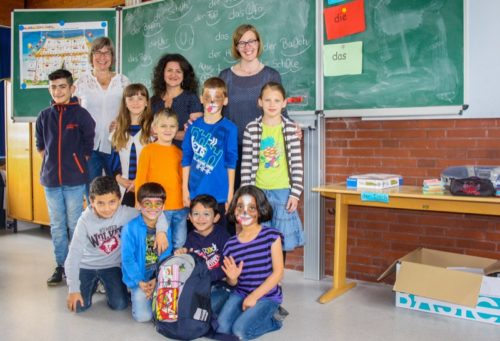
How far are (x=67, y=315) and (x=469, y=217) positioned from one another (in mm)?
2383

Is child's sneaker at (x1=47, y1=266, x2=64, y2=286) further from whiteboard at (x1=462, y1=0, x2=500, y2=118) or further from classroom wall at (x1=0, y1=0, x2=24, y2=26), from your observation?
classroom wall at (x1=0, y1=0, x2=24, y2=26)

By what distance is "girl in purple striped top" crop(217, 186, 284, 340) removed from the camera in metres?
2.48

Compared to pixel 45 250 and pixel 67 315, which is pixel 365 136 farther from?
pixel 45 250

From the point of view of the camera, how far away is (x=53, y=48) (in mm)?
4402

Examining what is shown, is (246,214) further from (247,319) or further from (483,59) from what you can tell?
(483,59)

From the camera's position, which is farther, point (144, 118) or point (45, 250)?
point (45, 250)

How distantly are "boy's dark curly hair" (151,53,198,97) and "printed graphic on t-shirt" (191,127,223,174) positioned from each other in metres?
0.52

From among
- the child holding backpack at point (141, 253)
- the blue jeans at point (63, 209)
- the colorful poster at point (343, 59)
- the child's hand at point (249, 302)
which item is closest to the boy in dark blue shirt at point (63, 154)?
the blue jeans at point (63, 209)

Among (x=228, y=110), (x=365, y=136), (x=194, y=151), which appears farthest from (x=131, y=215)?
(x=365, y=136)

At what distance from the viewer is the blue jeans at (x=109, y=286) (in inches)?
114

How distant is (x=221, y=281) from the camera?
8.89 ft

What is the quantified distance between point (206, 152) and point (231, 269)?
69 cm

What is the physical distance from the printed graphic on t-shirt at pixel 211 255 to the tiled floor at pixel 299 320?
446 mm

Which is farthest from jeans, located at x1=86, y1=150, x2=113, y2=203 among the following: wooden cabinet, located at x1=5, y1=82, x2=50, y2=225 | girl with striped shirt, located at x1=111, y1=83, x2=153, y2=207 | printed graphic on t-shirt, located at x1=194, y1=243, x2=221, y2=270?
wooden cabinet, located at x1=5, y1=82, x2=50, y2=225
